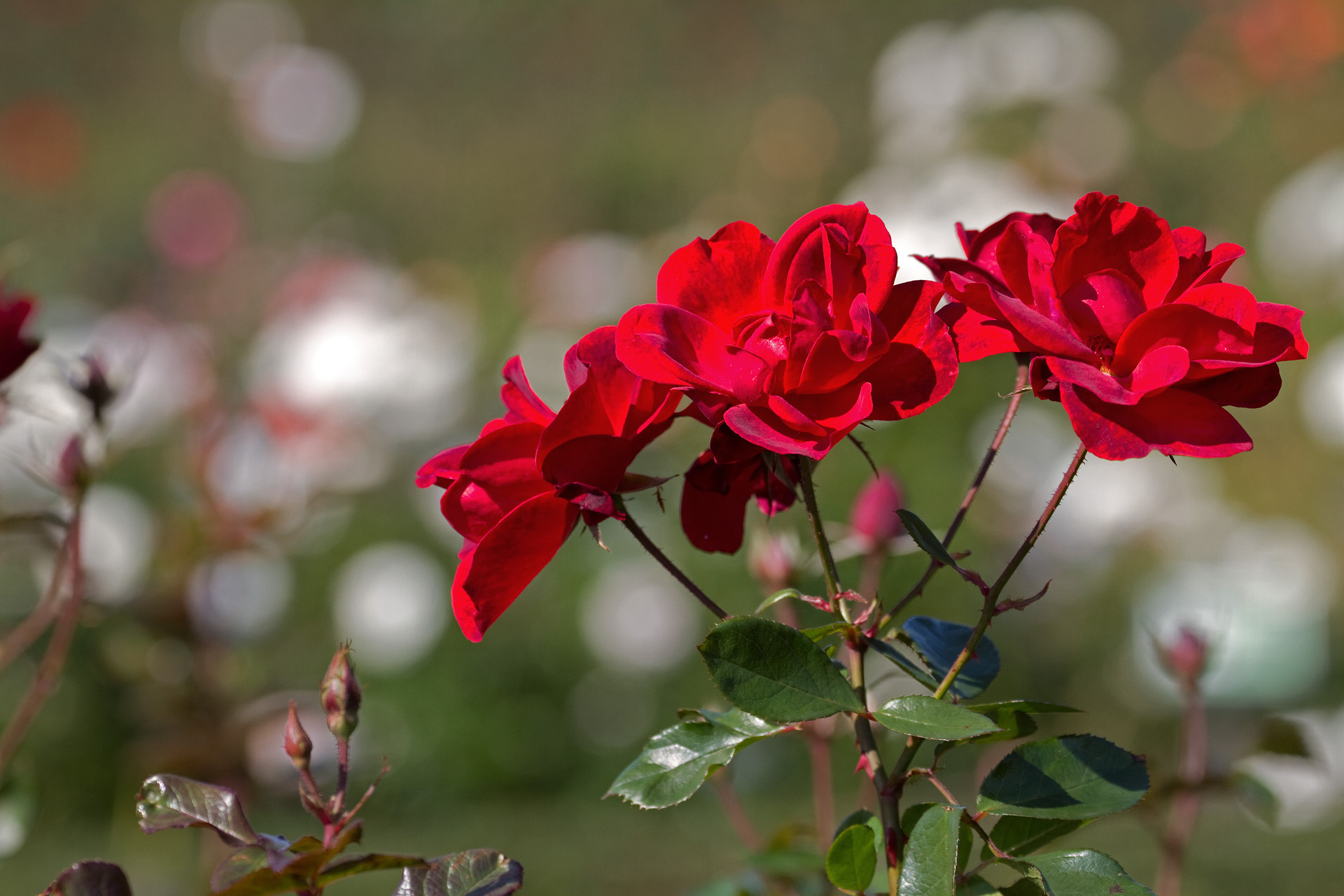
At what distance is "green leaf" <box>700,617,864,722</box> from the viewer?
0.38 metres

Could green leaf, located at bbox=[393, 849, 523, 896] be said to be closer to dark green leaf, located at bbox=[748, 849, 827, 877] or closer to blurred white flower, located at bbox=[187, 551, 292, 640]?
dark green leaf, located at bbox=[748, 849, 827, 877]

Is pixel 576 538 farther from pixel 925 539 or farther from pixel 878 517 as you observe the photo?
pixel 925 539

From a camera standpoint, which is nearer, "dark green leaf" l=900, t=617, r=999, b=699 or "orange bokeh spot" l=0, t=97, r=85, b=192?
"dark green leaf" l=900, t=617, r=999, b=699

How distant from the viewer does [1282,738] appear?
2.30ft

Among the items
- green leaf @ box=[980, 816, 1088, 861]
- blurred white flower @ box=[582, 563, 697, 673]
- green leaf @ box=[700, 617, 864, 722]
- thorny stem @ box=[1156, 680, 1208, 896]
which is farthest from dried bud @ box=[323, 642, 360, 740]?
blurred white flower @ box=[582, 563, 697, 673]

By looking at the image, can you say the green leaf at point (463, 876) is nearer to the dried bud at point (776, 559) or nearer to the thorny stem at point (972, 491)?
the thorny stem at point (972, 491)

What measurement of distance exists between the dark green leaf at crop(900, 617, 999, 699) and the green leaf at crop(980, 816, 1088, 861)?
48 millimetres

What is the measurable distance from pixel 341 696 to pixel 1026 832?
0.25 meters

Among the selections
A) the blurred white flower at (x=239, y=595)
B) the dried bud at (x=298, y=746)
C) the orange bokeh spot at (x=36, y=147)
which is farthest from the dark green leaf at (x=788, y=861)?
the orange bokeh spot at (x=36, y=147)

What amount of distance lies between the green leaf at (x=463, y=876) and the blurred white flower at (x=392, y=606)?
1.83m

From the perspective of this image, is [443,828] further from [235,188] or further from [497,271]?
[235,188]

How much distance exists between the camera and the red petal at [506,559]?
1.30 feet

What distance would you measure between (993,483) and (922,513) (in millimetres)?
146

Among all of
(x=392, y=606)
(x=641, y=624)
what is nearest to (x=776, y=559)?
(x=641, y=624)
